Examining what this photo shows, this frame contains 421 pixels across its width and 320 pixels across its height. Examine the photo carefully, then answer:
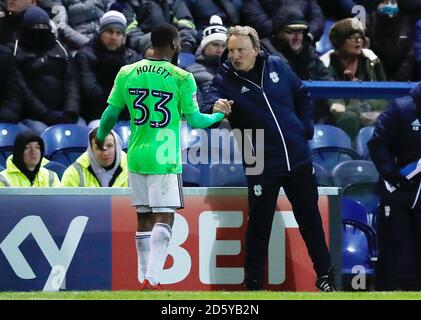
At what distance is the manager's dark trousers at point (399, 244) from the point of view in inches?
492

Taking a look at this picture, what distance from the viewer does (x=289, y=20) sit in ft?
51.4

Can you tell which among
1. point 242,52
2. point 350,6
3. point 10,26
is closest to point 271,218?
point 242,52

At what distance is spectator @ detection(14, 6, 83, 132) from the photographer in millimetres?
14406

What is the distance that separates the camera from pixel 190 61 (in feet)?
51.1

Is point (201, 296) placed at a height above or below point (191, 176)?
below

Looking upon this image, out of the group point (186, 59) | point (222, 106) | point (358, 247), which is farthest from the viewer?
point (186, 59)

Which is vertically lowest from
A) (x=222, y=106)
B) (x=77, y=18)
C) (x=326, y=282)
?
(x=326, y=282)

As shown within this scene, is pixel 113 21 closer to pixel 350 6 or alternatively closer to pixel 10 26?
pixel 10 26

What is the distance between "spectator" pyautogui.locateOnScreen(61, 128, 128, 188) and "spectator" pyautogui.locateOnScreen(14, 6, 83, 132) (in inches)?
68.9

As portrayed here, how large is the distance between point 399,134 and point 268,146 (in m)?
1.38

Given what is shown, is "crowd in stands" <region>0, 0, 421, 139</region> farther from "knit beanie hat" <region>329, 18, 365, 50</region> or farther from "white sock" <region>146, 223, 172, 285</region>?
"white sock" <region>146, 223, 172, 285</region>

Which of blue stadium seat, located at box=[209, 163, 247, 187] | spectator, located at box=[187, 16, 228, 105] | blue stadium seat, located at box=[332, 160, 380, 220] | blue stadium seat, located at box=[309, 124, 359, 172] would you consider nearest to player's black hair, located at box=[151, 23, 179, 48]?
blue stadium seat, located at box=[209, 163, 247, 187]

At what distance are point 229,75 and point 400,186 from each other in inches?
70.9
